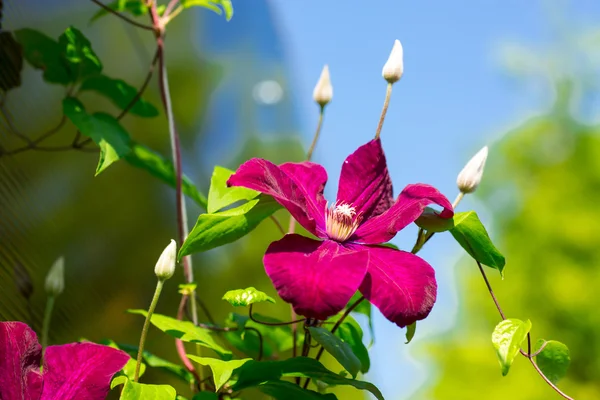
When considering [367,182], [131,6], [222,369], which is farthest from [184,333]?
[131,6]

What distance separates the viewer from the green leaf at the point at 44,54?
80 centimetres

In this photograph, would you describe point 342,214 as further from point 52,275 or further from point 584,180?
point 584,180

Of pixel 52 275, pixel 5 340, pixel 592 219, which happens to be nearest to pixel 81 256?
pixel 52 275

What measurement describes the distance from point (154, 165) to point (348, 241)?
35 cm

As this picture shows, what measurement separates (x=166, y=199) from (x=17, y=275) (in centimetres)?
39

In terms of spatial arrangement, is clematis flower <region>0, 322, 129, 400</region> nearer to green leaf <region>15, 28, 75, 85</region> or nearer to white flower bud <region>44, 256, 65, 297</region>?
white flower bud <region>44, 256, 65, 297</region>

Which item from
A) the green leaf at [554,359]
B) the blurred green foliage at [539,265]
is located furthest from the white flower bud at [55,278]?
the blurred green foliage at [539,265]

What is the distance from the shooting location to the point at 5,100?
0.82 metres

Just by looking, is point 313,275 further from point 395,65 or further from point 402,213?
point 395,65

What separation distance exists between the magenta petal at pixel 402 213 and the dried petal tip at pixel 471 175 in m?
0.07

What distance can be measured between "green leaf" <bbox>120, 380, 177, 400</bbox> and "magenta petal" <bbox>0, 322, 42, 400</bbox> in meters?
0.09

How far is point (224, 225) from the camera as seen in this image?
1.78 ft

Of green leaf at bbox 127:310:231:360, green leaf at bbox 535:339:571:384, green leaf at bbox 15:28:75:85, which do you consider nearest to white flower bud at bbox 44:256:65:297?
green leaf at bbox 127:310:231:360

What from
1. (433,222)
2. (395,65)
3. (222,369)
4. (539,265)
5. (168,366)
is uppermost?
(395,65)
